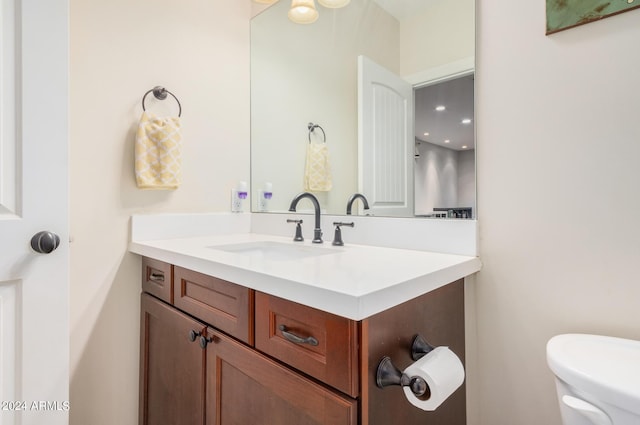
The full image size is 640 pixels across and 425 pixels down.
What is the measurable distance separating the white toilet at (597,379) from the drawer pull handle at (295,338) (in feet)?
1.65

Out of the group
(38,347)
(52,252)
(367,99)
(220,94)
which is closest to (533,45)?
(367,99)

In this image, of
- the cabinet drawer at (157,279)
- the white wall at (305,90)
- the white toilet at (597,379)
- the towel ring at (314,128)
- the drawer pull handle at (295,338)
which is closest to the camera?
the white toilet at (597,379)

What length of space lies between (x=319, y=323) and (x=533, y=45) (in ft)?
3.12

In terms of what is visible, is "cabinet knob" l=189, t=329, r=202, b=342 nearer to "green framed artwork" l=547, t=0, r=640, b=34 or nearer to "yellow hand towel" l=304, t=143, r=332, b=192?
"yellow hand towel" l=304, t=143, r=332, b=192

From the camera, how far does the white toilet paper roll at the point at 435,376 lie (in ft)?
2.02

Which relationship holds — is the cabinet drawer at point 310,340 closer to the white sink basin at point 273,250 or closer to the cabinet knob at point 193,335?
the cabinet knob at point 193,335

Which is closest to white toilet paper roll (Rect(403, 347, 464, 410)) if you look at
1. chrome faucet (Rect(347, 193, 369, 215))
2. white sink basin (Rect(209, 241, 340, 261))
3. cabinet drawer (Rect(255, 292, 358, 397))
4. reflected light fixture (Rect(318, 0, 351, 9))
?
cabinet drawer (Rect(255, 292, 358, 397))

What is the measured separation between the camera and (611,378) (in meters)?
0.61

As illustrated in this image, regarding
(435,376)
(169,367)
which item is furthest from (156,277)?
(435,376)

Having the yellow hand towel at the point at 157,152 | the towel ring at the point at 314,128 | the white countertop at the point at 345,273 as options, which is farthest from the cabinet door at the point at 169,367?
the towel ring at the point at 314,128

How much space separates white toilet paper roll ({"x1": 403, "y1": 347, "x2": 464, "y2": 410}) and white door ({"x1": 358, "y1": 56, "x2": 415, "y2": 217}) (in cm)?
60

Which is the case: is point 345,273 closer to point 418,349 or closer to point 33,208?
point 418,349

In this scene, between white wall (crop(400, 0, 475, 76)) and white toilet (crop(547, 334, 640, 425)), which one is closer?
white toilet (crop(547, 334, 640, 425))

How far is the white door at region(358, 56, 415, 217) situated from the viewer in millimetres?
1223
